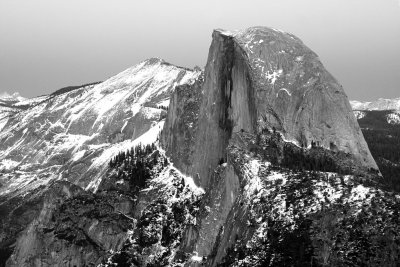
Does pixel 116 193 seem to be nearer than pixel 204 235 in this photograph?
No

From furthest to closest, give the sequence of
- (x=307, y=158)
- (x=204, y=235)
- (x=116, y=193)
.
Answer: (x=116, y=193) → (x=307, y=158) → (x=204, y=235)

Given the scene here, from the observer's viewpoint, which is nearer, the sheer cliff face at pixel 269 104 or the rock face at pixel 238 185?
the rock face at pixel 238 185

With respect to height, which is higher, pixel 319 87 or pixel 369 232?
pixel 319 87

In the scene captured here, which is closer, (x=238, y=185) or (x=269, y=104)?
(x=238, y=185)

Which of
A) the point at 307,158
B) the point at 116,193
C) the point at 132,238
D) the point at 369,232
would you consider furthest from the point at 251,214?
the point at 116,193

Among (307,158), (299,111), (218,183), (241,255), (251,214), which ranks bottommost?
(241,255)

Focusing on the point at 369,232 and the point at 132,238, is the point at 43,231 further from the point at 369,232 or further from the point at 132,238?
the point at 369,232

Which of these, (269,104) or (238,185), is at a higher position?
(269,104)

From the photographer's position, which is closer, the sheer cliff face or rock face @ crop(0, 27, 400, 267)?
rock face @ crop(0, 27, 400, 267)
